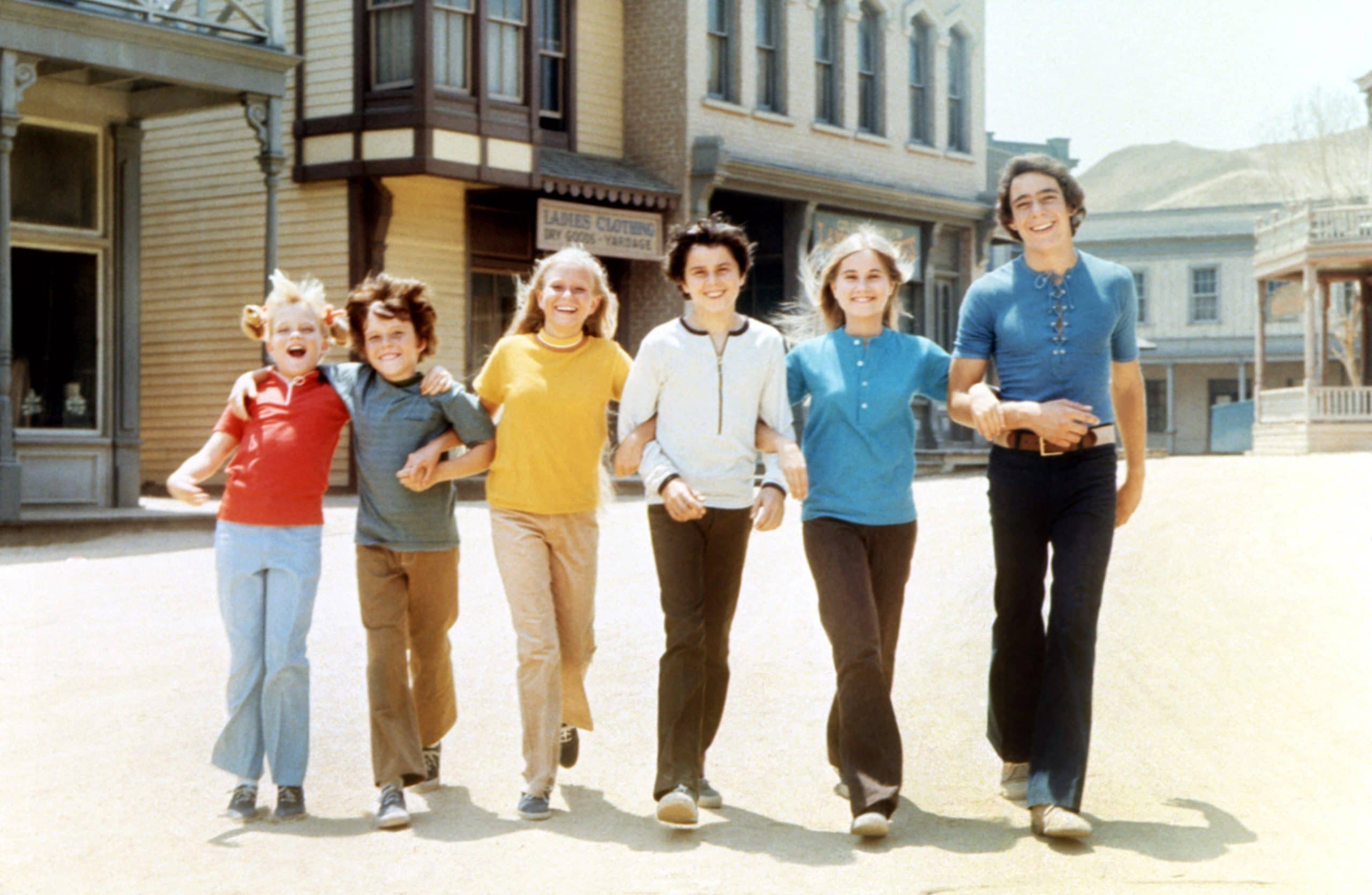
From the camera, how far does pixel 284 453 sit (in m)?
5.65

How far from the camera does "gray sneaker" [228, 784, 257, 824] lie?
5465mm

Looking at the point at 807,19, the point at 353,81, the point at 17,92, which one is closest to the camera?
the point at 17,92

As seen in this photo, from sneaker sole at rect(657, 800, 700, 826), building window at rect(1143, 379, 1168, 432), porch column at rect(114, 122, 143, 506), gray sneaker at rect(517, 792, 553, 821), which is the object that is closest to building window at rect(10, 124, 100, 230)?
porch column at rect(114, 122, 143, 506)

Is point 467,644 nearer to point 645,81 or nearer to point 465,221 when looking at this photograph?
point 465,221

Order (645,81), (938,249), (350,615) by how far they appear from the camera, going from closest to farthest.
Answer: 1. (350,615)
2. (645,81)
3. (938,249)

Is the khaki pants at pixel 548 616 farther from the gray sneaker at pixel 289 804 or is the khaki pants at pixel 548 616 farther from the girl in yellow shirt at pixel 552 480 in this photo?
the gray sneaker at pixel 289 804

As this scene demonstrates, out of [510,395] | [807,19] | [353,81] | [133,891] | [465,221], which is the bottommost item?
[133,891]

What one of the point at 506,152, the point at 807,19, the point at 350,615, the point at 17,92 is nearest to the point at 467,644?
the point at 350,615

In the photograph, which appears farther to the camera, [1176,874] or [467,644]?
[467,644]

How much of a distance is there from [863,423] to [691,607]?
816 millimetres

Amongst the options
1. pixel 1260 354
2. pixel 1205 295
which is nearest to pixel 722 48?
pixel 1260 354

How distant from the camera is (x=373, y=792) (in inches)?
232

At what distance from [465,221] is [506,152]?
3.67ft

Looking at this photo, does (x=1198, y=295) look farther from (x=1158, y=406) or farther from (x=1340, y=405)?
(x=1340, y=405)
